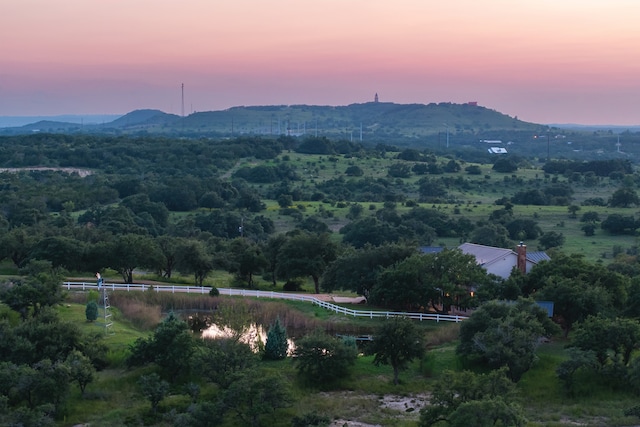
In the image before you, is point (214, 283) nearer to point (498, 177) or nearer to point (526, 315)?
point (526, 315)

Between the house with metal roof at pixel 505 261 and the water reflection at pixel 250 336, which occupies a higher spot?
the house with metal roof at pixel 505 261

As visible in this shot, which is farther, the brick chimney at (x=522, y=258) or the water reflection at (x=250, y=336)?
the brick chimney at (x=522, y=258)

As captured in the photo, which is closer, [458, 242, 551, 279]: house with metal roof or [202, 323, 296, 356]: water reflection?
[202, 323, 296, 356]: water reflection

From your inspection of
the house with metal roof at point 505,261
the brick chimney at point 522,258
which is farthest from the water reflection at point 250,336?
the brick chimney at point 522,258

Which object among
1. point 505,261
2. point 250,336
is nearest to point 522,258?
Result: point 505,261

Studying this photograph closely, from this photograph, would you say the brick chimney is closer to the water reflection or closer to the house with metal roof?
the house with metal roof

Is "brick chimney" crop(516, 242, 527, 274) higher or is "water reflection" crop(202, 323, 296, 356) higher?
"brick chimney" crop(516, 242, 527, 274)

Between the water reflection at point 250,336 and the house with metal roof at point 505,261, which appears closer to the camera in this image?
the water reflection at point 250,336

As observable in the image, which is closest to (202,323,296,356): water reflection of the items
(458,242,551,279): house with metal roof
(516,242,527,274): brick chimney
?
(458,242,551,279): house with metal roof

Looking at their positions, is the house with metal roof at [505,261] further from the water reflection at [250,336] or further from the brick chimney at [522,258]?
the water reflection at [250,336]

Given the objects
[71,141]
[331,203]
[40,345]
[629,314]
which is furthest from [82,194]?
[629,314]

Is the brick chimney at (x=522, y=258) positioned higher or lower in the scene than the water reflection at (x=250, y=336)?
higher

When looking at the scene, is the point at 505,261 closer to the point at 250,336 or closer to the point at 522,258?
the point at 522,258
